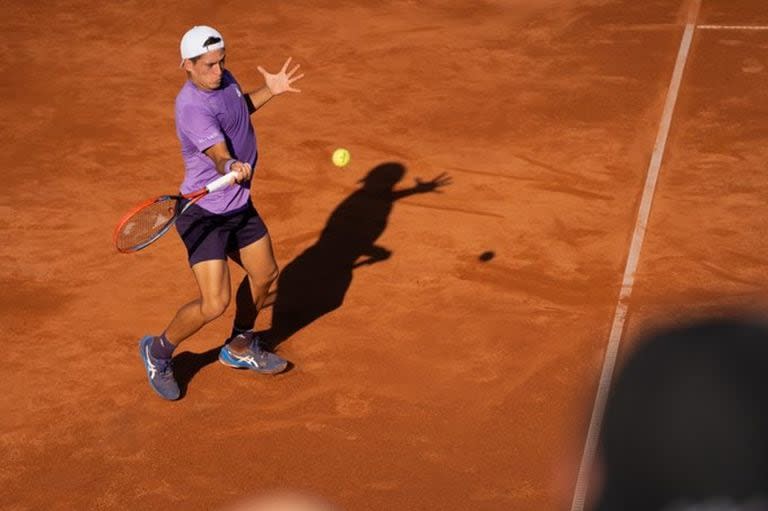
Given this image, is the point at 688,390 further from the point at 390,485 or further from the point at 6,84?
the point at 6,84

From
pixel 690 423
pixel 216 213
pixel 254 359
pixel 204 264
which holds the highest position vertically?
pixel 216 213

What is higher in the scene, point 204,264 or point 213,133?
point 213,133

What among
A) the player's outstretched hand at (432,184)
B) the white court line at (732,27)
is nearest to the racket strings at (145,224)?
the player's outstretched hand at (432,184)

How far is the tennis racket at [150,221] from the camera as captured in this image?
285 inches

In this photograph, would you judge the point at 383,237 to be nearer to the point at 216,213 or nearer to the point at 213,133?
the point at 216,213

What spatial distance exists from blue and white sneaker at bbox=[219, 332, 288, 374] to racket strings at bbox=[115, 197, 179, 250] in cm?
100

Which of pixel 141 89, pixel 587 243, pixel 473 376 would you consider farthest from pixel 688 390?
pixel 141 89

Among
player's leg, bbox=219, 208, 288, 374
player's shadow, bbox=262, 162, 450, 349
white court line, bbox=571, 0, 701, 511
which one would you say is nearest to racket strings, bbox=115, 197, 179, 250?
player's leg, bbox=219, 208, 288, 374

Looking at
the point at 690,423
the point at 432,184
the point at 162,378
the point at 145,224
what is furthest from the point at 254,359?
the point at 432,184

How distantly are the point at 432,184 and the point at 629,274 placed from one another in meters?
2.34

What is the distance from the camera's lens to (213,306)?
7.42 metres

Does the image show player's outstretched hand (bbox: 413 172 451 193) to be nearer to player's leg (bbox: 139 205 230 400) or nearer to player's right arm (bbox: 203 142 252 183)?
player's leg (bbox: 139 205 230 400)

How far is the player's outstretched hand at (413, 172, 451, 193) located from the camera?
34.8 feet

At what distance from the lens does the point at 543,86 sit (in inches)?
496
